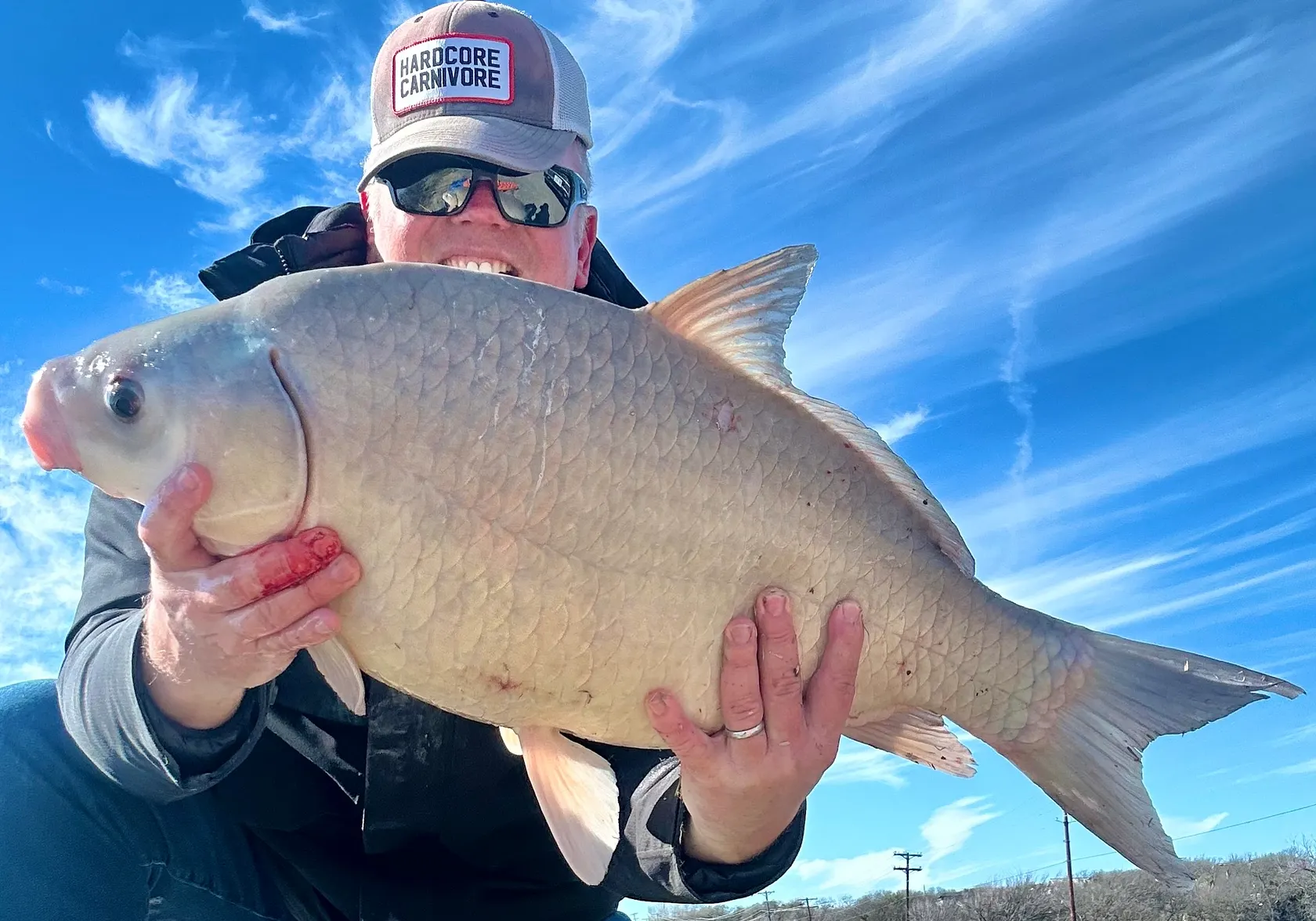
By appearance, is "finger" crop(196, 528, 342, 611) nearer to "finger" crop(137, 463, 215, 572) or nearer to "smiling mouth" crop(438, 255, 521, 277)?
"finger" crop(137, 463, 215, 572)

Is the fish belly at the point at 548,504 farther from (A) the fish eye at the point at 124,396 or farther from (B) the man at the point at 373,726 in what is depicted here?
(A) the fish eye at the point at 124,396

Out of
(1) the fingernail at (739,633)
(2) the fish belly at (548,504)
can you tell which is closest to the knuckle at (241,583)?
(2) the fish belly at (548,504)

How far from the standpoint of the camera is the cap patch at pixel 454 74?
2.91 metres

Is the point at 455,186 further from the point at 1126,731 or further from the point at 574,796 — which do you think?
the point at 1126,731

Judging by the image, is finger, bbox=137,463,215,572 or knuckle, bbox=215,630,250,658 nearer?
finger, bbox=137,463,215,572

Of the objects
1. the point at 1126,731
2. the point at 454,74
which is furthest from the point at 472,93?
the point at 1126,731

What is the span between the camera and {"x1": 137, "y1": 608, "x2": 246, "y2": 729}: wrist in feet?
5.90

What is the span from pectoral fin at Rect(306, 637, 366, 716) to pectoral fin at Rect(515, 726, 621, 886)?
1.05ft

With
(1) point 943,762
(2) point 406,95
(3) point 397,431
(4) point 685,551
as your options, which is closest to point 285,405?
(3) point 397,431

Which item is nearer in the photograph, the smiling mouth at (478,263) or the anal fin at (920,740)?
the anal fin at (920,740)

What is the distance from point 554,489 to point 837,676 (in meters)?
0.66

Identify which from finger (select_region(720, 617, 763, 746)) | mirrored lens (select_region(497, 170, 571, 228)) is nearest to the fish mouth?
finger (select_region(720, 617, 763, 746))

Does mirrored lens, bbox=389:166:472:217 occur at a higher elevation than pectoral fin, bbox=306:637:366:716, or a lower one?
higher

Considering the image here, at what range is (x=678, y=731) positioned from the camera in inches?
73.0
